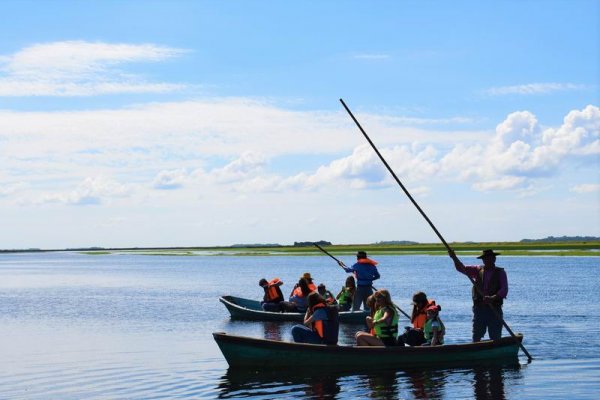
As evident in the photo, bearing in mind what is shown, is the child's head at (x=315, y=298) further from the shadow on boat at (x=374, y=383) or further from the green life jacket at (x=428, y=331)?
the green life jacket at (x=428, y=331)

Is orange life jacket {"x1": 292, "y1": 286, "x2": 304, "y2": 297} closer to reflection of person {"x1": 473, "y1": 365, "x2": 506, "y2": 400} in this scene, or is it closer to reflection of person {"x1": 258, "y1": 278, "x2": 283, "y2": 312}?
reflection of person {"x1": 258, "y1": 278, "x2": 283, "y2": 312}

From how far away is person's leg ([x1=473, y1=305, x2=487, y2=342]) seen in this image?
18.6 metres

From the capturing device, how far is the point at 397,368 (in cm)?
1798

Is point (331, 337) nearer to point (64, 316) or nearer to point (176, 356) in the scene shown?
point (176, 356)

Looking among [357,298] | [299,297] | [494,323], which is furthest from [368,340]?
[299,297]

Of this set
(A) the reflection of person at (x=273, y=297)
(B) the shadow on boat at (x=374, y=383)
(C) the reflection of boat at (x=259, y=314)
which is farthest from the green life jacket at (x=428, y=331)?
(A) the reflection of person at (x=273, y=297)

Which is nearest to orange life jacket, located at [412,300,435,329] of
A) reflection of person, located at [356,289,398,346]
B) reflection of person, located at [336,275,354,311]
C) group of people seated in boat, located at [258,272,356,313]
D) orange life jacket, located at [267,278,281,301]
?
reflection of person, located at [356,289,398,346]

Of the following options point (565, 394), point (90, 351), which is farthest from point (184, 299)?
point (565, 394)

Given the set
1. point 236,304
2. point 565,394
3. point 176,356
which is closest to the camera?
point 565,394

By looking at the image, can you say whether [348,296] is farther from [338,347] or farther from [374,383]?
[374,383]

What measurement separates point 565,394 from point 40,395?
422 inches

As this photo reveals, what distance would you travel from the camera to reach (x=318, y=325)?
17828mm

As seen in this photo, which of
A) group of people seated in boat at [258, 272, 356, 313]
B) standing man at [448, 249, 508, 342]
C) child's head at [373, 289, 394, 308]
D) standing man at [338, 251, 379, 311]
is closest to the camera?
child's head at [373, 289, 394, 308]

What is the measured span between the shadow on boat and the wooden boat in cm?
19
